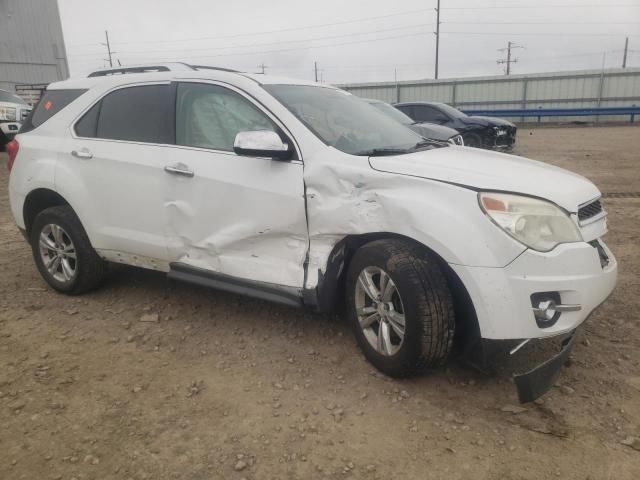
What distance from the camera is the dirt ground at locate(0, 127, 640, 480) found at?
88.8 inches

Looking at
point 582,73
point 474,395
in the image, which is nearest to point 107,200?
point 474,395

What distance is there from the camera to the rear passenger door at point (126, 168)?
353cm

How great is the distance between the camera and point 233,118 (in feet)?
11.0

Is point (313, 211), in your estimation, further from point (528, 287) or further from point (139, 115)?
point (139, 115)

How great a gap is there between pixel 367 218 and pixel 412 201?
28 centimetres

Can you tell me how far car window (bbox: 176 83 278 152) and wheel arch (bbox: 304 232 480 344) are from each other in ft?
2.92

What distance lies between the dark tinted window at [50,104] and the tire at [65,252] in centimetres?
75

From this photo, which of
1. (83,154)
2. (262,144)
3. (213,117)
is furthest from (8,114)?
(262,144)

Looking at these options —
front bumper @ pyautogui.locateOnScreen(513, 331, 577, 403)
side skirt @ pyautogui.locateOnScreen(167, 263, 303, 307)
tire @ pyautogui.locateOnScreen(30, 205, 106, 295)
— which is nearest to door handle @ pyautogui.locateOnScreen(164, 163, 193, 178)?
side skirt @ pyautogui.locateOnScreen(167, 263, 303, 307)

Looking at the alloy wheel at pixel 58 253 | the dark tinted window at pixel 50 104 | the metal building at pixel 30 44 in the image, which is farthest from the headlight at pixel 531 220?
the metal building at pixel 30 44

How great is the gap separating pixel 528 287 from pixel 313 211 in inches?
47.8

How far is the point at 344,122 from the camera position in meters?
3.44

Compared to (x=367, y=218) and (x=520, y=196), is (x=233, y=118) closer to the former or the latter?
(x=367, y=218)

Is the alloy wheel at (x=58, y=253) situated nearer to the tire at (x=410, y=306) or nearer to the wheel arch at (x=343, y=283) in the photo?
the wheel arch at (x=343, y=283)
